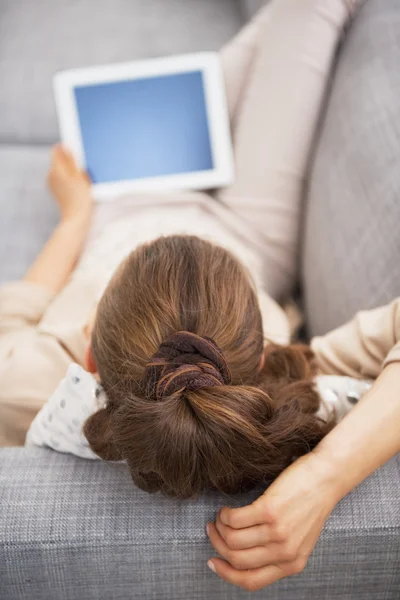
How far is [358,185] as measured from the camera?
38.1 inches

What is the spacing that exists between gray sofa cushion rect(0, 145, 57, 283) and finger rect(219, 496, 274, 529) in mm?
801

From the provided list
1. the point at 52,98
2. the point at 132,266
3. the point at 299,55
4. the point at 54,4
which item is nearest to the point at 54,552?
the point at 132,266

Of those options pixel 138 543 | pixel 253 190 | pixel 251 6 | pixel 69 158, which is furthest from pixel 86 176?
pixel 138 543

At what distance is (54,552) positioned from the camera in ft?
1.92

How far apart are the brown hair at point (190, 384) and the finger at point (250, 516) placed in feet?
0.10

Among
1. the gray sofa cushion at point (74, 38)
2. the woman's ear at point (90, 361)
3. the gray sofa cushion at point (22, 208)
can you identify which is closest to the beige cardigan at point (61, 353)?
the woman's ear at point (90, 361)

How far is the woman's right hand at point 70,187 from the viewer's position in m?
1.20

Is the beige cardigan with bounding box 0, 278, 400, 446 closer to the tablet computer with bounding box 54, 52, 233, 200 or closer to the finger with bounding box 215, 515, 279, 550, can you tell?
the finger with bounding box 215, 515, 279, 550

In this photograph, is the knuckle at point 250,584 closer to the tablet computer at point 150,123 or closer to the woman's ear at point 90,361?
the woman's ear at point 90,361

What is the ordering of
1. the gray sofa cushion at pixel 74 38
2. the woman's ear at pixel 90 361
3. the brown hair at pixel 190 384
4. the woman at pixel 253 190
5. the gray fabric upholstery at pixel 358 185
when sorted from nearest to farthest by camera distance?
1. the brown hair at pixel 190 384
2. the woman's ear at pixel 90 361
3. the gray fabric upholstery at pixel 358 185
4. the woman at pixel 253 190
5. the gray sofa cushion at pixel 74 38

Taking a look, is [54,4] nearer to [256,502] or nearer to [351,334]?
[351,334]

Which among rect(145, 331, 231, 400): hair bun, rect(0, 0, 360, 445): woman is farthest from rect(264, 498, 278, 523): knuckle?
rect(0, 0, 360, 445): woman

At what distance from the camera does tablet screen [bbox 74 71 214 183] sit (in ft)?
3.95

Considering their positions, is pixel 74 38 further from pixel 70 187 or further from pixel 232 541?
pixel 232 541
